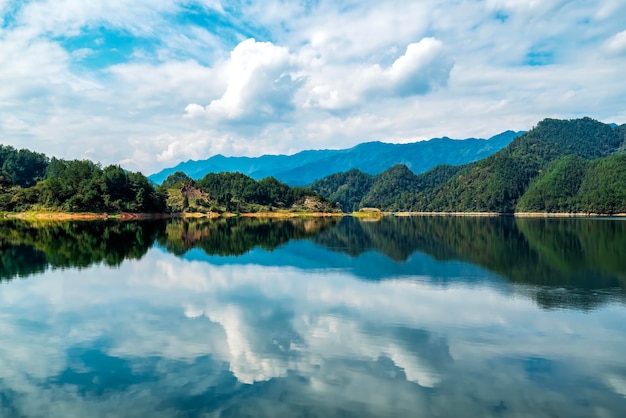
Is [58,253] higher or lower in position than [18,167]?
lower

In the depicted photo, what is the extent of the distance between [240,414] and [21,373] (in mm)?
7882

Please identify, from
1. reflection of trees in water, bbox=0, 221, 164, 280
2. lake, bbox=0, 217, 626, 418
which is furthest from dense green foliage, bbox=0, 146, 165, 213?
lake, bbox=0, 217, 626, 418

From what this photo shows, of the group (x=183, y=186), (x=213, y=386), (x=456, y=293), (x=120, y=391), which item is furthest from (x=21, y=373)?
(x=183, y=186)

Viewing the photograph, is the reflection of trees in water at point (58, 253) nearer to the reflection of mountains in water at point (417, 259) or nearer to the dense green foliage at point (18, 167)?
the reflection of mountains in water at point (417, 259)

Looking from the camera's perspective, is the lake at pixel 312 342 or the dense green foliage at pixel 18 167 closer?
the lake at pixel 312 342

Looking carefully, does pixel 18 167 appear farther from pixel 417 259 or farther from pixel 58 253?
pixel 417 259

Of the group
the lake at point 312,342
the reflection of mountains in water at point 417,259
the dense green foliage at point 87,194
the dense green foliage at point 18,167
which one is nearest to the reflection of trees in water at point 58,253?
the reflection of mountains in water at point 417,259

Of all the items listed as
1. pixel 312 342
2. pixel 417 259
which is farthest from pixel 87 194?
pixel 312 342

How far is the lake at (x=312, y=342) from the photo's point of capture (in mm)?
12008

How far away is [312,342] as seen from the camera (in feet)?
55.8

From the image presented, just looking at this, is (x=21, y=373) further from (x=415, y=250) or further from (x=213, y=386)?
(x=415, y=250)

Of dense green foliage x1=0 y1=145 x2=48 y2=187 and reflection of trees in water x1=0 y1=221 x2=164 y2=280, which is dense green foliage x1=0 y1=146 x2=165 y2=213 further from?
reflection of trees in water x1=0 y1=221 x2=164 y2=280

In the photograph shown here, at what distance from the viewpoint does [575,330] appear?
1845 centimetres

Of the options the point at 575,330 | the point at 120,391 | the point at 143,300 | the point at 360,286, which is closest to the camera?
the point at 120,391
